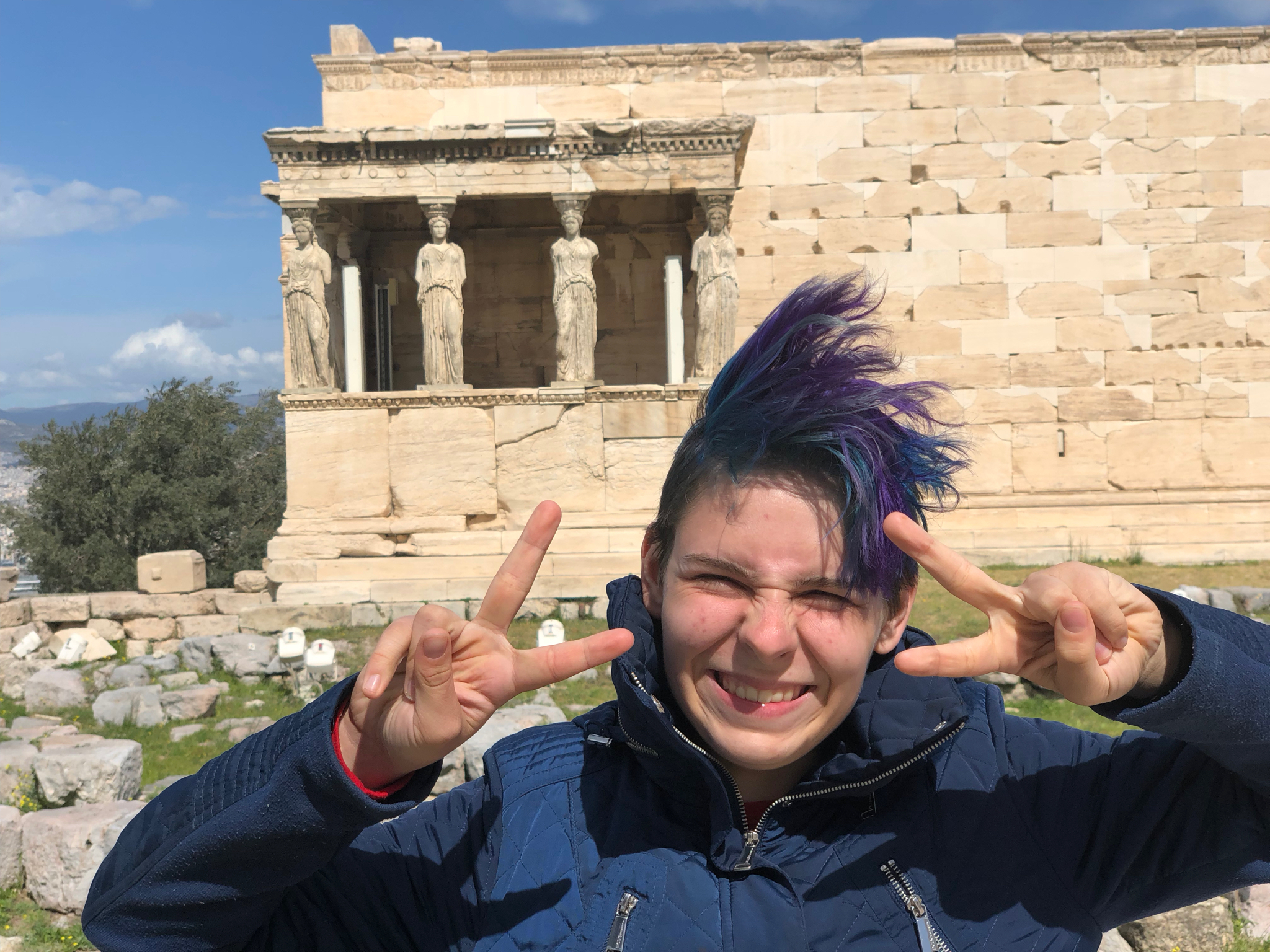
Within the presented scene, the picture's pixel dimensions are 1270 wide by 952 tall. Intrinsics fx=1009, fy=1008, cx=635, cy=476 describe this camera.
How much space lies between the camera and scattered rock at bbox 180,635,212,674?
9.40 meters

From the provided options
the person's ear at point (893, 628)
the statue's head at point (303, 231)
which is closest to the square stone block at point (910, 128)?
the statue's head at point (303, 231)

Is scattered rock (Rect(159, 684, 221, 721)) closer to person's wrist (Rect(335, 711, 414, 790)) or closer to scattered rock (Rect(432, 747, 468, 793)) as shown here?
scattered rock (Rect(432, 747, 468, 793))

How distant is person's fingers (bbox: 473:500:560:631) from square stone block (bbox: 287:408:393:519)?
10.0 meters

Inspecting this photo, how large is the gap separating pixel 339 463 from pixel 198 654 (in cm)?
267

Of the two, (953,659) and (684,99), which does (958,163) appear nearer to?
(684,99)

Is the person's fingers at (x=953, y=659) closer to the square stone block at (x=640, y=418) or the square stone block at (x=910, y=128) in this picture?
the square stone block at (x=640, y=418)

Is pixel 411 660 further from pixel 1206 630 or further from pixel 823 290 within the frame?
pixel 1206 630

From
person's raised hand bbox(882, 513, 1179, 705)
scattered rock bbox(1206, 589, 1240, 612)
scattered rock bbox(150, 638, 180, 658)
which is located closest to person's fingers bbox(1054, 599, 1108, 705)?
person's raised hand bbox(882, 513, 1179, 705)

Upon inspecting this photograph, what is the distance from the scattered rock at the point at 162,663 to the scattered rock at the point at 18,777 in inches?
134

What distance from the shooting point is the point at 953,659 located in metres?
1.40

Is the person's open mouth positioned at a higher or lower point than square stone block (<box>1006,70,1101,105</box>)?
lower

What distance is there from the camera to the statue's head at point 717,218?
37.2ft

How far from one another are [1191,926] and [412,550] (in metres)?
8.66

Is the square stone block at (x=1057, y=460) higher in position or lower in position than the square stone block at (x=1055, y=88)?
lower
